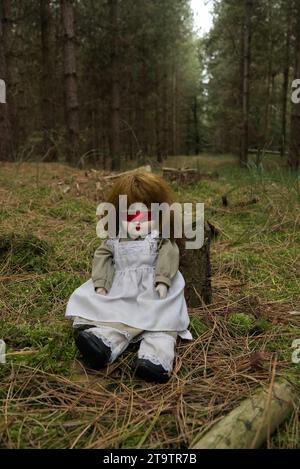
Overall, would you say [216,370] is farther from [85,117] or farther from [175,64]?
[175,64]

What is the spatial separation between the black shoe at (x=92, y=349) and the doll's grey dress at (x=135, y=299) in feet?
0.70

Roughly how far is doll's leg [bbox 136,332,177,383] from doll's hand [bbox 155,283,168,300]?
216mm

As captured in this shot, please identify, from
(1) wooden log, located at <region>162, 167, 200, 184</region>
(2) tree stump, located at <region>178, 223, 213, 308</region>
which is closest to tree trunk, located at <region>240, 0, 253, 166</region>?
(1) wooden log, located at <region>162, 167, 200, 184</region>

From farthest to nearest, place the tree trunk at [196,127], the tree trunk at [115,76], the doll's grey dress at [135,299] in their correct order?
the tree trunk at [196,127] → the tree trunk at [115,76] → the doll's grey dress at [135,299]

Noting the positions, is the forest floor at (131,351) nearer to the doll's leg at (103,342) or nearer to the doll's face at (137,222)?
the doll's leg at (103,342)

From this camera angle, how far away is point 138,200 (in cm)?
284

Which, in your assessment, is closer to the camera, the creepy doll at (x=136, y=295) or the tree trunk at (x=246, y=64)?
the creepy doll at (x=136, y=295)

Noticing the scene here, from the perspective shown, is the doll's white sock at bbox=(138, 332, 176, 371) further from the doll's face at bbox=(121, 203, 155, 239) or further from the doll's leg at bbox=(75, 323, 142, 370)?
the doll's face at bbox=(121, 203, 155, 239)

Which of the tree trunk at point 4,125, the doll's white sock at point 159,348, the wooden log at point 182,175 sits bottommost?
the doll's white sock at point 159,348

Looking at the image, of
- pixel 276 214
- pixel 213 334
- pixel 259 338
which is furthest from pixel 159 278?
pixel 276 214

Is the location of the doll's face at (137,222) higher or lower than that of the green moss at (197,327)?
higher

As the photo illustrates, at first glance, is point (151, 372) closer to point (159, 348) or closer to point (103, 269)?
point (159, 348)

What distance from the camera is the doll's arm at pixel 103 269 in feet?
8.66

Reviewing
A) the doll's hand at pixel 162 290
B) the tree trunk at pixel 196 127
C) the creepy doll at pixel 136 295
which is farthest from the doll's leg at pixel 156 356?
the tree trunk at pixel 196 127
